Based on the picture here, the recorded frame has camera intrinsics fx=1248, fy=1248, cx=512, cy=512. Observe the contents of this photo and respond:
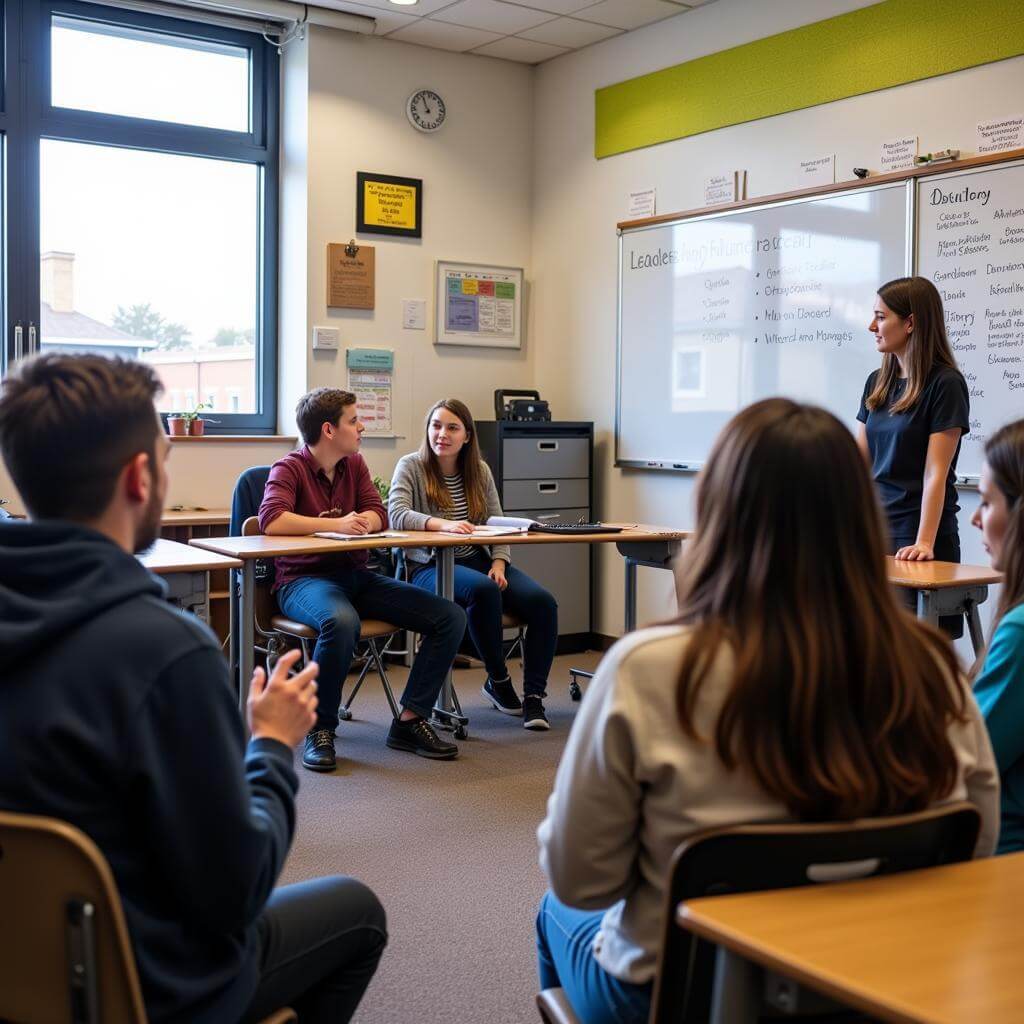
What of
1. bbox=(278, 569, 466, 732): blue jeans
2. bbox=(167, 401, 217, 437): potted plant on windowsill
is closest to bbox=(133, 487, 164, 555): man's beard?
bbox=(278, 569, 466, 732): blue jeans

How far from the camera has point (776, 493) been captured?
1.26m

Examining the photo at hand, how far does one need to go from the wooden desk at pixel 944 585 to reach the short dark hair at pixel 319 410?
Answer: 1886mm

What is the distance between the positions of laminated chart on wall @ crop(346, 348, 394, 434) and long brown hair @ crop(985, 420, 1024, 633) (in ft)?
14.5

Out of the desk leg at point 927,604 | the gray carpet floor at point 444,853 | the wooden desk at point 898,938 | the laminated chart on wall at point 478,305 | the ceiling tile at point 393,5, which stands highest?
the ceiling tile at point 393,5

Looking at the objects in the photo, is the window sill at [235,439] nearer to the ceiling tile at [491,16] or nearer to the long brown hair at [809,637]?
the ceiling tile at [491,16]

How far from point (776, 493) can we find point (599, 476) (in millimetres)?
5021

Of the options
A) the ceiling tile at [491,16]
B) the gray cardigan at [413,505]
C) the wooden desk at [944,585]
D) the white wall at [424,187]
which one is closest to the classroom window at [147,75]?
the white wall at [424,187]

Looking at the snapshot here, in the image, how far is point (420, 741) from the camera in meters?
4.25

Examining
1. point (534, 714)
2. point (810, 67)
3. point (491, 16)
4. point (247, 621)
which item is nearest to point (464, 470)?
point (534, 714)

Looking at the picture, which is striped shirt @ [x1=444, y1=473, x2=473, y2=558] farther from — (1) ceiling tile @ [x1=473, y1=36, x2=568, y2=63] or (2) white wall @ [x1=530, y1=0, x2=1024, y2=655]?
(1) ceiling tile @ [x1=473, y1=36, x2=568, y2=63]

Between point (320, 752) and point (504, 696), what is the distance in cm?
98

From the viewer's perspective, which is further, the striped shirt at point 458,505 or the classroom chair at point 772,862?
the striped shirt at point 458,505

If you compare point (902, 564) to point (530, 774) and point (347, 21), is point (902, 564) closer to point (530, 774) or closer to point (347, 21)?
point (530, 774)

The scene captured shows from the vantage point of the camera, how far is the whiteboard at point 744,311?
4828mm
